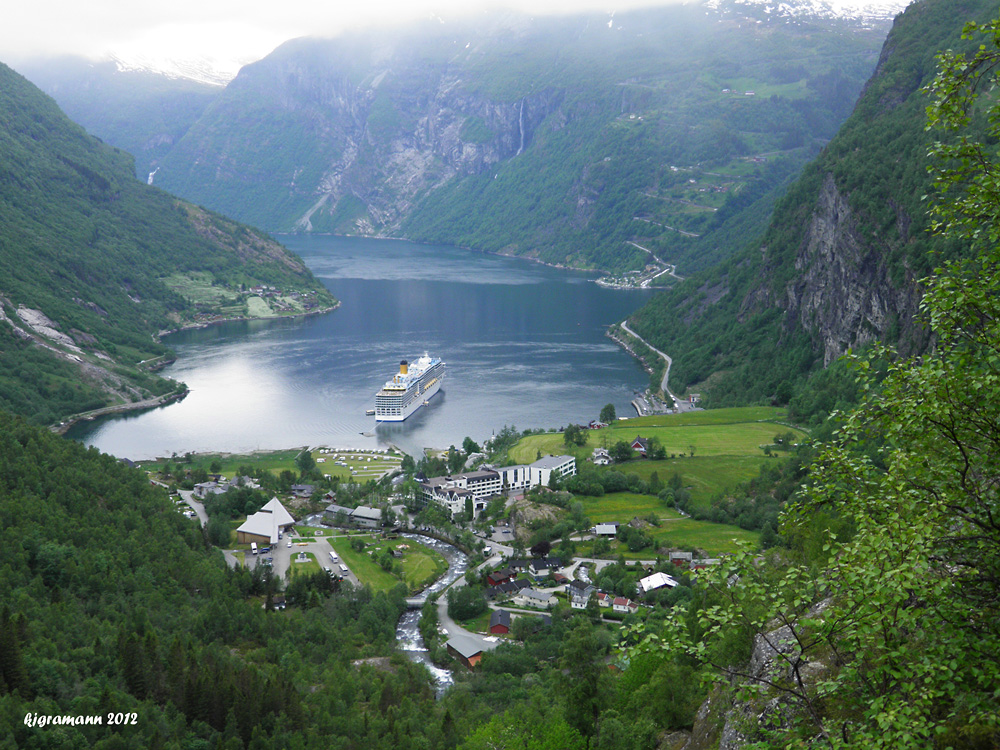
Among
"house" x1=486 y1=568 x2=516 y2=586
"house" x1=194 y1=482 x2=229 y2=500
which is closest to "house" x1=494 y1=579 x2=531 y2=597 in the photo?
"house" x1=486 y1=568 x2=516 y2=586

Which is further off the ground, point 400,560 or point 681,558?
point 681,558

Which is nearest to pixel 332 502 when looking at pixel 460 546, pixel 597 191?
pixel 460 546

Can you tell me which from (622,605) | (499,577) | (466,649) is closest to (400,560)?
(499,577)

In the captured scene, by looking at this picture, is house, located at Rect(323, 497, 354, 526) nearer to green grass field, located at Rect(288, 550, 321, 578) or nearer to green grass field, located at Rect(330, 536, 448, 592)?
green grass field, located at Rect(330, 536, 448, 592)

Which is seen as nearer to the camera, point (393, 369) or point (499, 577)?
point (499, 577)

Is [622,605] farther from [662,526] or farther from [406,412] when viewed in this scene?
[406,412]

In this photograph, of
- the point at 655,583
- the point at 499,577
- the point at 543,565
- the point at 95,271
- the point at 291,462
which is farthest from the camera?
the point at 95,271

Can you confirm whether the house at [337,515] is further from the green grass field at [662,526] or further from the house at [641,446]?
the house at [641,446]
